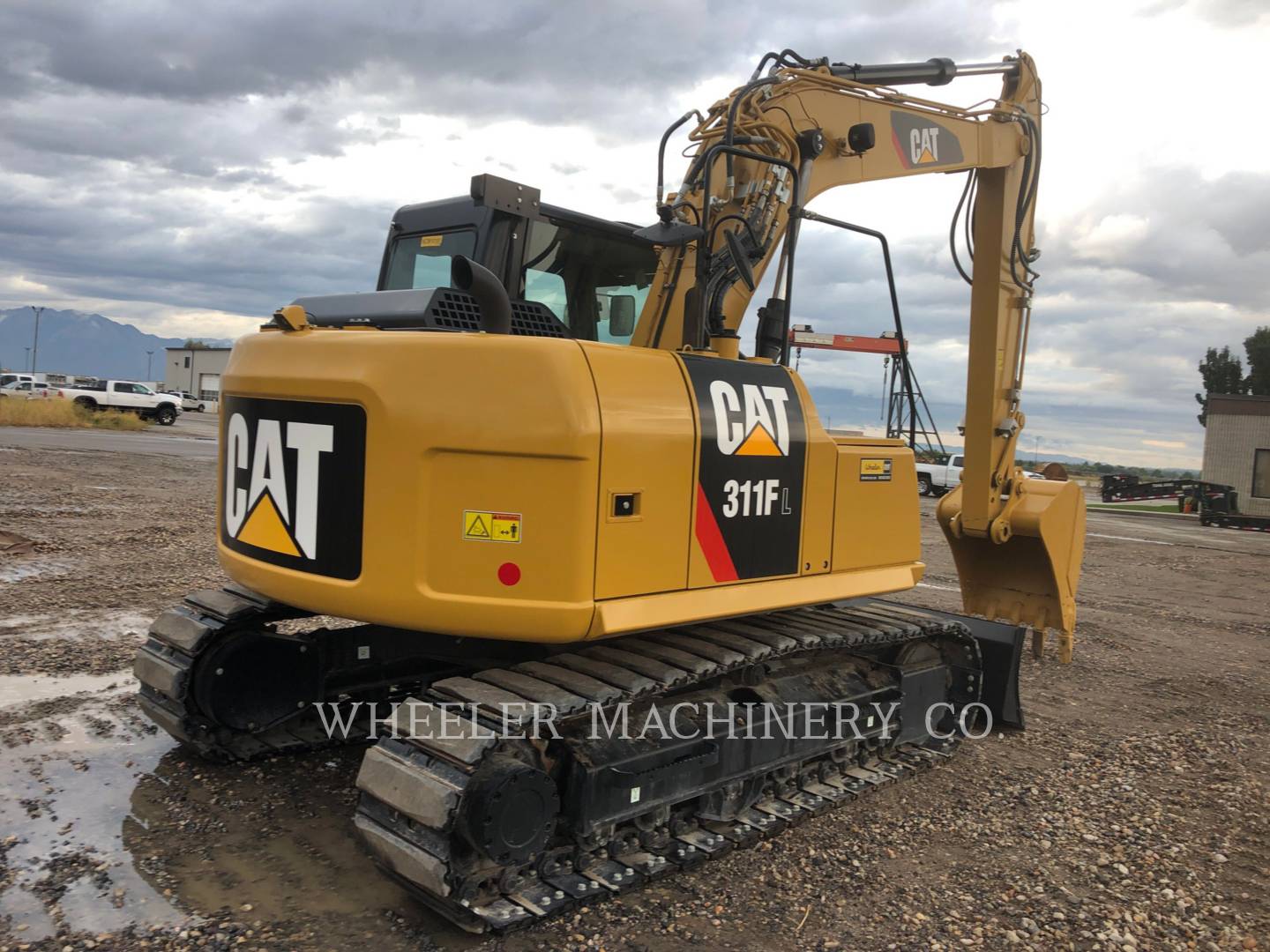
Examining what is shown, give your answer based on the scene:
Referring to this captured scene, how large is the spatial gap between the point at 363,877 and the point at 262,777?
1.24 metres

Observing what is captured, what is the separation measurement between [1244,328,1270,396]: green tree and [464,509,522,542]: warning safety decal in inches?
2319

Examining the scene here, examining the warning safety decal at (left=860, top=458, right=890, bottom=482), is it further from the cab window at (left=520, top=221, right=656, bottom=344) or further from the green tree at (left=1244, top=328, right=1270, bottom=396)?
the green tree at (left=1244, top=328, right=1270, bottom=396)

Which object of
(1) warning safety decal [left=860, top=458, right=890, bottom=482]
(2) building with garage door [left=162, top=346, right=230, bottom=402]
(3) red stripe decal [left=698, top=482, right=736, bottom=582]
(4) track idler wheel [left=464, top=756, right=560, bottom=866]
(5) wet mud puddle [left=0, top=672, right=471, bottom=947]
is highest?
(2) building with garage door [left=162, top=346, right=230, bottom=402]

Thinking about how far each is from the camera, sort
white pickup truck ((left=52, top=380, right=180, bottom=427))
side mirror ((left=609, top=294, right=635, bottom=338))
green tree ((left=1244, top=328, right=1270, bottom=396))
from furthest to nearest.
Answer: green tree ((left=1244, top=328, right=1270, bottom=396)) < white pickup truck ((left=52, top=380, right=180, bottom=427)) < side mirror ((left=609, top=294, right=635, bottom=338))

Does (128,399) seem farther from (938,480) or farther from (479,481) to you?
(479,481)

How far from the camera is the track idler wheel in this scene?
3424 millimetres

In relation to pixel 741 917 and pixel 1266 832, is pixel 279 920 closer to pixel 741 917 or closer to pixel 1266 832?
pixel 741 917

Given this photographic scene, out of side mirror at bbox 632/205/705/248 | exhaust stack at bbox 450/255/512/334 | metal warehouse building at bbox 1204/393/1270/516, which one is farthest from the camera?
metal warehouse building at bbox 1204/393/1270/516

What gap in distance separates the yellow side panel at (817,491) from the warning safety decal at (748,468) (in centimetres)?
5

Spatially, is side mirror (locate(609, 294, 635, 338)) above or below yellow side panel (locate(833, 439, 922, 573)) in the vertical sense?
above

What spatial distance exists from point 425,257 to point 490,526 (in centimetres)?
223

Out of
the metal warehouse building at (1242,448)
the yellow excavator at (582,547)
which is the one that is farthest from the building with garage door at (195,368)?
the yellow excavator at (582,547)

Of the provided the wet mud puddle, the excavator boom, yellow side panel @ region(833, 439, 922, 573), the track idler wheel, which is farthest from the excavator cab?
the wet mud puddle

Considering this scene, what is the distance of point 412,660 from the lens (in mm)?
5867
